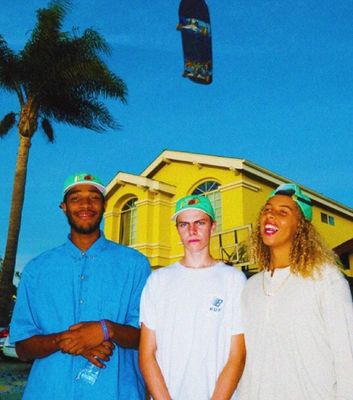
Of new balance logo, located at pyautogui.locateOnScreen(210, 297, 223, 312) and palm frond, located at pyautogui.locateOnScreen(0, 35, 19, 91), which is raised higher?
palm frond, located at pyautogui.locateOnScreen(0, 35, 19, 91)

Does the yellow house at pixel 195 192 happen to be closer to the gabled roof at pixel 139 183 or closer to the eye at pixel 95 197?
the gabled roof at pixel 139 183

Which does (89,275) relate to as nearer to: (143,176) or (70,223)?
(70,223)

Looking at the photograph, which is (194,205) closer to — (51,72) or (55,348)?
(55,348)

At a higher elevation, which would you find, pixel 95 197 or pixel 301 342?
pixel 95 197

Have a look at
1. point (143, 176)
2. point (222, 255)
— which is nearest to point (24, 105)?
point (143, 176)

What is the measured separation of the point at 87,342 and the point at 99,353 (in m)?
0.11

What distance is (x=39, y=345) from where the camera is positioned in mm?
2760

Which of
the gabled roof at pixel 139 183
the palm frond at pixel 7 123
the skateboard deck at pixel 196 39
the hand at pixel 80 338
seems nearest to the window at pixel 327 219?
the gabled roof at pixel 139 183

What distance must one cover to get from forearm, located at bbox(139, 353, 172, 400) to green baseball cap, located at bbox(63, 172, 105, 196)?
127 cm

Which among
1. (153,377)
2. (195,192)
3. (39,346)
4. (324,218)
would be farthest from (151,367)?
(324,218)

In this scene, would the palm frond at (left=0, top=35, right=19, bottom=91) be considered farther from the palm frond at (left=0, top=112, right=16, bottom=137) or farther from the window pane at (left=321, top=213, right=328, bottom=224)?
the window pane at (left=321, top=213, right=328, bottom=224)

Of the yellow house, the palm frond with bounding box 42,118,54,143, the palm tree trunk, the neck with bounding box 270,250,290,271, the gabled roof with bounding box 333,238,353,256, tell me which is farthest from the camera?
the palm frond with bounding box 42,118,54,143

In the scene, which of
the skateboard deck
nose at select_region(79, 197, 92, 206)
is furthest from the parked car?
the skateboard deck

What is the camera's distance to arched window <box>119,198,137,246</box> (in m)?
23.7
